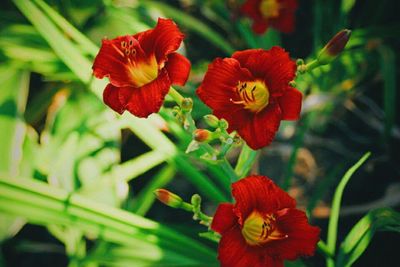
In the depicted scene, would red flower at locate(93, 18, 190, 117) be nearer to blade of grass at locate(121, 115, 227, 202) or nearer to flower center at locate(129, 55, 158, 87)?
flower center at locate(129, 55, 158, 87)

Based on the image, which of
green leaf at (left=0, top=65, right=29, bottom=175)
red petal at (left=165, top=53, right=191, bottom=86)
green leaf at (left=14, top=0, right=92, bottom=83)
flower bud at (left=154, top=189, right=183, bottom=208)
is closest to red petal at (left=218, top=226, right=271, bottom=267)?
flower bud at (left=154, top=189, right=183, bottom=208)

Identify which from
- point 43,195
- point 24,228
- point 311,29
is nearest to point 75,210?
point 43,195

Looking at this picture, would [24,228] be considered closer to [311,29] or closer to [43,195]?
[43,195]

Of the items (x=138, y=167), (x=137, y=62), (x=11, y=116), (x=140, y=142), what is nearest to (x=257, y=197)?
(x=137, y=62)

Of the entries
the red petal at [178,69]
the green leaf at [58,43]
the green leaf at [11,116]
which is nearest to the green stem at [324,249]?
the red petal at [178,69]

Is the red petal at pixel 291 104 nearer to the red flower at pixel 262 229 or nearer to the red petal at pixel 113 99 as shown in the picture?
the red flower at pixel 262 229

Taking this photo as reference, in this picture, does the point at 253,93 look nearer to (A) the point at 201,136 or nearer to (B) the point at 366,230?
(A) the point at 201,136
